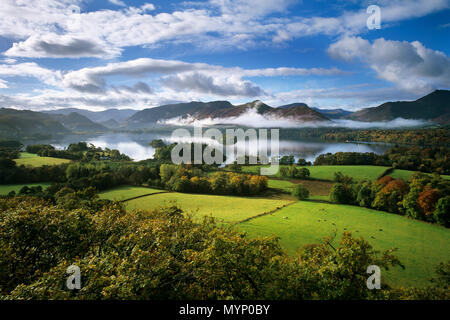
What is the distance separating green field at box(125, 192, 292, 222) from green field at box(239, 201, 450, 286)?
11.1 ft

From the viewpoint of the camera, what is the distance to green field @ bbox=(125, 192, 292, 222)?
37.6 metres

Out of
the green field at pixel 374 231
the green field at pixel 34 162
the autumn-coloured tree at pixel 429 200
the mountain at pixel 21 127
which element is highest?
the mountain at pixel 21 127

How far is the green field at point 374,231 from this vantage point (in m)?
21.1

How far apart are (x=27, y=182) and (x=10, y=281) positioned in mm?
60355

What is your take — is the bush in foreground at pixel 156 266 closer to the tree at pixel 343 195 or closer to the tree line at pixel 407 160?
the tree at pixel 343 195

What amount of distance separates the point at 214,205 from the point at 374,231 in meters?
26.0

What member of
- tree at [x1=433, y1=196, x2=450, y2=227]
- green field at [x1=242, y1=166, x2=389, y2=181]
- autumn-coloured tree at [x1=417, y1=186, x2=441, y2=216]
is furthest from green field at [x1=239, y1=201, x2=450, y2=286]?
green field at [x1=242, y1=166, x2=389, y2=181]

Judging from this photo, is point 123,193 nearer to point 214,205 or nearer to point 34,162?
point 214,205

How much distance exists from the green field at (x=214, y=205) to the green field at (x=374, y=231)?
3.39 metres

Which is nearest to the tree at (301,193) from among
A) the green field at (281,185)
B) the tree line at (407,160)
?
the green field at (281,185)

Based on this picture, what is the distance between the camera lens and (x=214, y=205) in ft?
143

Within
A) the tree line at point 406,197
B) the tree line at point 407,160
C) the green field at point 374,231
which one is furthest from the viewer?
the tree line at point 407,160

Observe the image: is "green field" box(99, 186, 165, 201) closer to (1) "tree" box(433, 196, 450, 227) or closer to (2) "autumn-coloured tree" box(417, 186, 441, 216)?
(2) "autumn-coloured tree" box(417, 186, 441, 216)

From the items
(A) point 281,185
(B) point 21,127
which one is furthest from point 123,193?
(B) point 21,127
